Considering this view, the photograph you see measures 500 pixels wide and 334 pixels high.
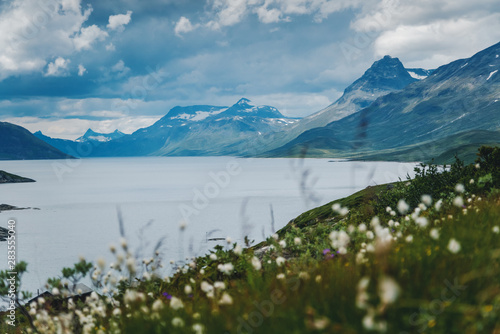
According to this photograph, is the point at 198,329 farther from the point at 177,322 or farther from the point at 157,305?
the point at 157,305

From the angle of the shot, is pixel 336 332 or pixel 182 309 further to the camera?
pixel 182 309

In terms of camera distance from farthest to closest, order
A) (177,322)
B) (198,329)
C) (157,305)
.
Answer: (157,305) < (177,322) < (198,329)

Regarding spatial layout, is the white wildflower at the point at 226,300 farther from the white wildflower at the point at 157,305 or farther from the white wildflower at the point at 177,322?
the white wildflower at the point at 157,305

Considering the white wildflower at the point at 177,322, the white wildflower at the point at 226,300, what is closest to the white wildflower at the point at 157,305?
the white wildflower at the point at 177,322

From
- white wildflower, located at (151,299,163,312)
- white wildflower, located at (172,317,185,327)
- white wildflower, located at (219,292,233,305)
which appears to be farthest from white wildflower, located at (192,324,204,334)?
white wildflower, located at (151,299,163,312)

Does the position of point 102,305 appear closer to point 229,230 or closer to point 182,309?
point 182,309

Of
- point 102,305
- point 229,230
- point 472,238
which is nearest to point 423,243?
point 472,238

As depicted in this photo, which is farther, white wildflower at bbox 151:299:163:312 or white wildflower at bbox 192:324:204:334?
white wildflower at bbox 151:299:163:312

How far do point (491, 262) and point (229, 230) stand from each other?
206ft

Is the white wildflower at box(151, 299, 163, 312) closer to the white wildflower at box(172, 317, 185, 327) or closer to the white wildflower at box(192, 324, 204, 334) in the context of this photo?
the white wildflower at box(172, 317, 185, 327)

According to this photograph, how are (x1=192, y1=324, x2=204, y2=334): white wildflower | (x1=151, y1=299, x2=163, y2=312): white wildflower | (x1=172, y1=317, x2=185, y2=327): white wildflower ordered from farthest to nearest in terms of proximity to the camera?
(x1=151, y1=299, x2=163, y2=312): white wildflower → (x1=172, y1=317, x2=185, y2=327): white wildflower → (x1=192, y1=324, x2=204, y2=334): white wildflower

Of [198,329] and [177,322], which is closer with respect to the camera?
[198,329]

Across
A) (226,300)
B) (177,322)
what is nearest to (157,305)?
(177,322)

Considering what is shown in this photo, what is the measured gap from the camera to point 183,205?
10688 centimetres
